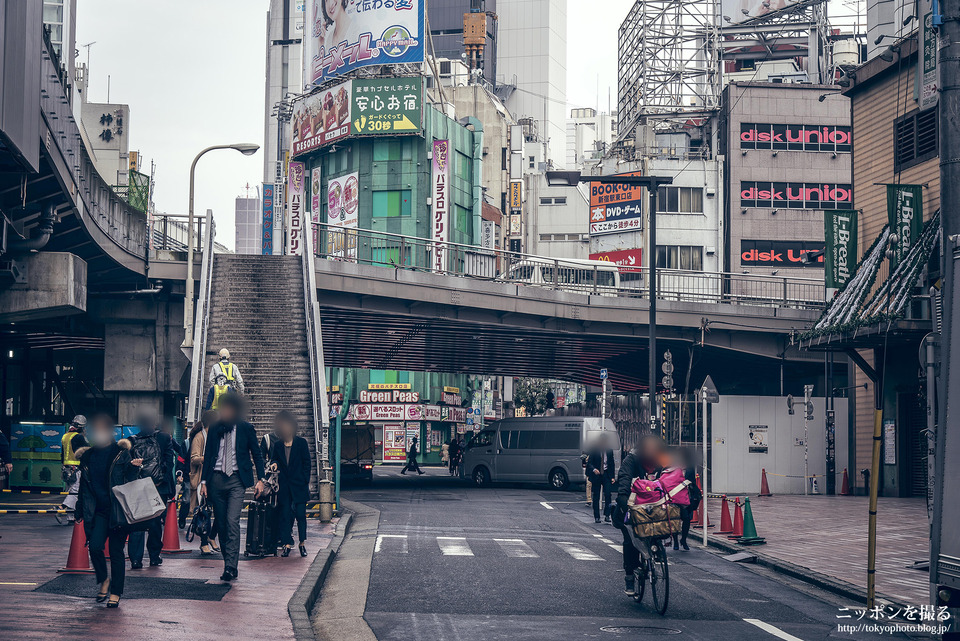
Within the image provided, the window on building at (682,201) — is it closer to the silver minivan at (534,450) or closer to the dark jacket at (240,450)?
the silver minivan at (534,450)

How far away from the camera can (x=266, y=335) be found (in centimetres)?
2750

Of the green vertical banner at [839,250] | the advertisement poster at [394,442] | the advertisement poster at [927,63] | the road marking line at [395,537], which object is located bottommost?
the advertisement poster at [394,442]

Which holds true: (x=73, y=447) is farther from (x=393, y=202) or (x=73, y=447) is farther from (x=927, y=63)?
(x=393, y=202)

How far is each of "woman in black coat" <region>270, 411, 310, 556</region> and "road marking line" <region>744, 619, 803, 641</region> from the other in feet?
19.4

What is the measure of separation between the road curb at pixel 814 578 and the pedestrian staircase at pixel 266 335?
28.9 ft

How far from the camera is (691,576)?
13.1 metres

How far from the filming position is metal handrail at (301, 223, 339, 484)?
21.5 m

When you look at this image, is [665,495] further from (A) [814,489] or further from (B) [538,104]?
(B) [538,104]

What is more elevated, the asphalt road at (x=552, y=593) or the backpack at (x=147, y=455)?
the backpack at (x=147, y=455)

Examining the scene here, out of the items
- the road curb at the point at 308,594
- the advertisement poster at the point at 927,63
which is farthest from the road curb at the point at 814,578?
the advertisement poster at the point at 927,63

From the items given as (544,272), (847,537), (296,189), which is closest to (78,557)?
(847,537)

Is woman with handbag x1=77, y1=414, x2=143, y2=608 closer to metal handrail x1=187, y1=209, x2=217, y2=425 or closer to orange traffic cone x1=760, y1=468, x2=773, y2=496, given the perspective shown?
metal handrail x1=187, y1=209, x2=217, y2=425

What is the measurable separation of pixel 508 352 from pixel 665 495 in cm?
3337

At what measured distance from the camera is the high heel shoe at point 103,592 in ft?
30.4
